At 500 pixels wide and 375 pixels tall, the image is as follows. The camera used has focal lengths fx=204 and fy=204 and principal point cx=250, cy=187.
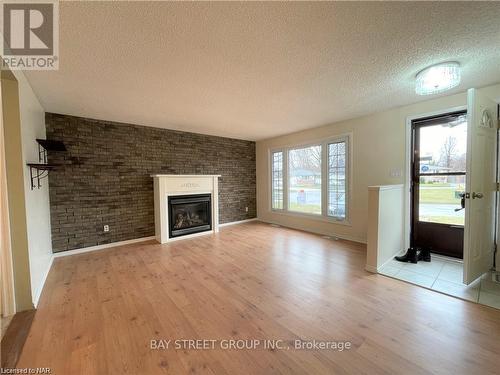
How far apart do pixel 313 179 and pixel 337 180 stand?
564 mm

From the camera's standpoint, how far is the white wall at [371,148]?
3109 millimetres

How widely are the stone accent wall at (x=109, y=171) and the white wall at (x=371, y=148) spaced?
113 inches

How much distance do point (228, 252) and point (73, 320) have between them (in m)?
2.02

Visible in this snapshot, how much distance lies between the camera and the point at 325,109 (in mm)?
3314

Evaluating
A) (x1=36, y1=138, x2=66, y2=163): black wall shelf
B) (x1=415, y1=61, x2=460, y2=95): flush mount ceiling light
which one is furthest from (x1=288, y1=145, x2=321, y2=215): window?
(x1=36, y1=138, x2=66, y2=163): black wall shelf

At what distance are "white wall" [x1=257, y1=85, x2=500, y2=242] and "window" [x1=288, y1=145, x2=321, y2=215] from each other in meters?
0.28

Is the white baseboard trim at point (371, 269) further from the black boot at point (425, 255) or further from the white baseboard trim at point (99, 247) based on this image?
the white baseboard trim at point (99, 247)

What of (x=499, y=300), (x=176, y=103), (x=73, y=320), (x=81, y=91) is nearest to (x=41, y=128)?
(x=81, y=91)

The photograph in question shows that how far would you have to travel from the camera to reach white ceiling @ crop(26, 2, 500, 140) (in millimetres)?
1366

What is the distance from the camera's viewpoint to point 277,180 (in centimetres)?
556

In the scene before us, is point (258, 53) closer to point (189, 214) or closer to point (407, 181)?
point (407, 181)

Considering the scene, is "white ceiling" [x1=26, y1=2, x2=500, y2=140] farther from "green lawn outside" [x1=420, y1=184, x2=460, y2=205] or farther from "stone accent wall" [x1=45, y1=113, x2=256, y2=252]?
"green lawn outside" [x1=420, y1=184, x2=460, y2=205]

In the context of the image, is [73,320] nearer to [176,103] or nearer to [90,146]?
[176,103]

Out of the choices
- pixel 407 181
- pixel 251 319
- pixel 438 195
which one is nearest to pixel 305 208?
pixel 407 181
